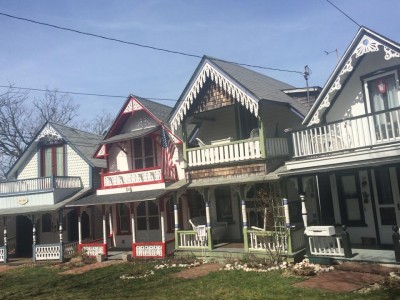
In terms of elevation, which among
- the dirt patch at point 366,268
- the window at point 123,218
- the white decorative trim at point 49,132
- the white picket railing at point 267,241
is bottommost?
the dirt patch at point 366,268

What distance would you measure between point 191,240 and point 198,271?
284 centimetres

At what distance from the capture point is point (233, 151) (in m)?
15.9

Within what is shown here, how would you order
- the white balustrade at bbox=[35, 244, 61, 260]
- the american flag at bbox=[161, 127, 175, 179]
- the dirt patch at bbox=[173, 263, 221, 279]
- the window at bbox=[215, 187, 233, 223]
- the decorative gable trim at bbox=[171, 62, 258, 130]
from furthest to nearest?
the white balustrade at bbox=[35, 244, 61, 260] < the american flag at bbox=[161, 127, 175, 179] < the window at bbox=[215, 187, 233, 223] < the decorative gable trim at bbox=[171, 62, 258, 130] < the dirt patch at bbox=[173, 263, 221, 279]

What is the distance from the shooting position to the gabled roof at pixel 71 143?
2311 centimetres

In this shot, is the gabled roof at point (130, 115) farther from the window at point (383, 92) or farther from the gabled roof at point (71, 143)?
the window at point (383, 92)

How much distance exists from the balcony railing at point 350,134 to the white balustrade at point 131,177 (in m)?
8.04

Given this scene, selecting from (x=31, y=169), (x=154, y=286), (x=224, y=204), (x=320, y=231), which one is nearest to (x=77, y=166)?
(x=31, y=169)

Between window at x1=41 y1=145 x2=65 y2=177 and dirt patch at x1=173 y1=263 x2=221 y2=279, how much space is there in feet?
41.8

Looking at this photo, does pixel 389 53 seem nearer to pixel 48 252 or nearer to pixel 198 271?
pixel 198 271

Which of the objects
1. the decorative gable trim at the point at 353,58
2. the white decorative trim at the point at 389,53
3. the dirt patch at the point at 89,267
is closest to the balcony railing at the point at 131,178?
the dirt patch at the point at 89,267

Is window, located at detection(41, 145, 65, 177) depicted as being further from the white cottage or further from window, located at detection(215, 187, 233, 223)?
window, located at detection(215, 187, 233, 223)

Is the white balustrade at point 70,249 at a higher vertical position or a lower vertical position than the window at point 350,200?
lower

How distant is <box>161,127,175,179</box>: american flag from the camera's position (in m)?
19.3

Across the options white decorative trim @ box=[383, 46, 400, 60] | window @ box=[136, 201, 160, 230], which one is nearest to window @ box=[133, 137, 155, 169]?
window @ box=[136, 201, 160, 230]
